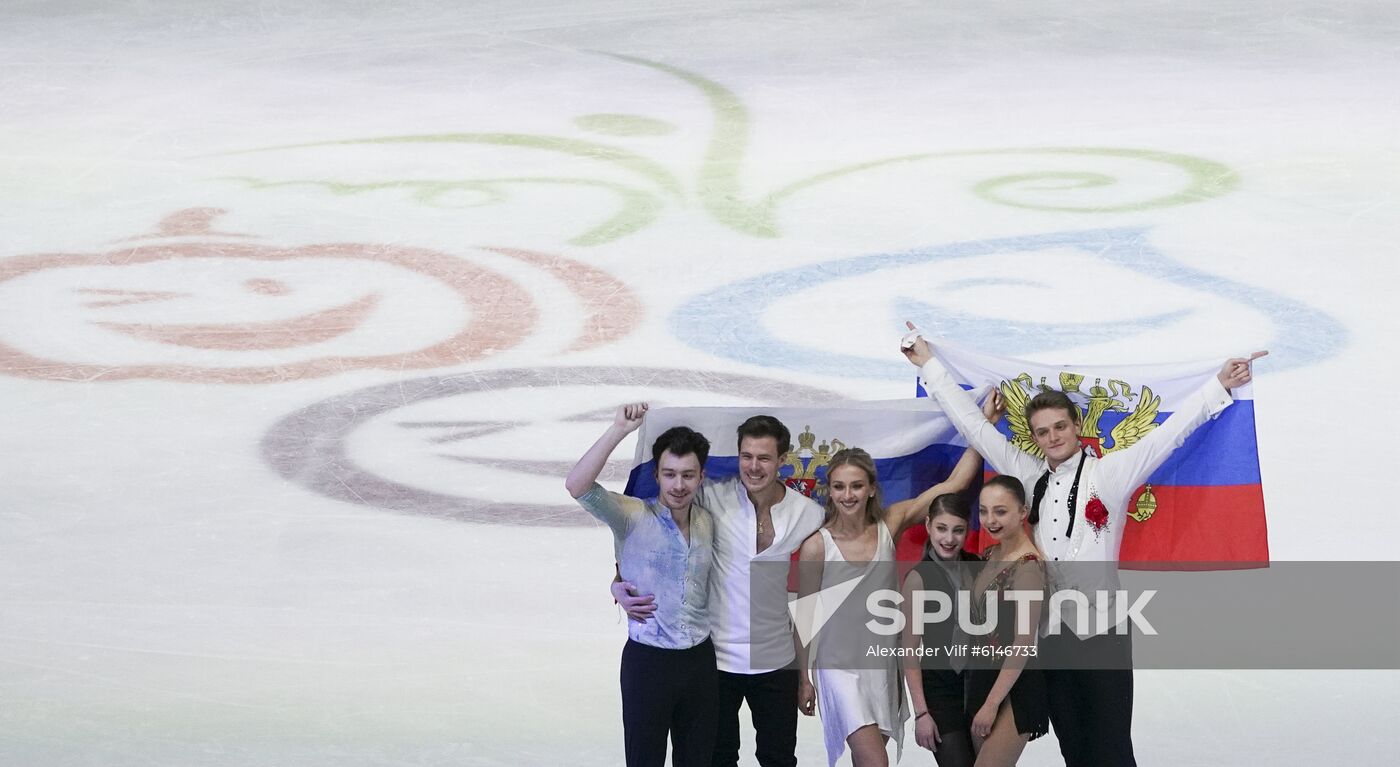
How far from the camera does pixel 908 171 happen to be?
10.4 metres

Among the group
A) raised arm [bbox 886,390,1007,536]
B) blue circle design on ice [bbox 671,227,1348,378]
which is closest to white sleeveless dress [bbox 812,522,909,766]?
raised arm [bbox 886,390,1007,536]

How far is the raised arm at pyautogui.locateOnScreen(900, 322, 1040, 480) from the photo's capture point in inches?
163

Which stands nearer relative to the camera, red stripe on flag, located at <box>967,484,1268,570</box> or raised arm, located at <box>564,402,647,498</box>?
raised arm, located at <box>564,402,647,498</box>

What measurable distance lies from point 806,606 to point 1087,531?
0.65 metres

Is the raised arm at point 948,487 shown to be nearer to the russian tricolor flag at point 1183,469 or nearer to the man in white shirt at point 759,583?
the russian tricolor flag at point 1183,469

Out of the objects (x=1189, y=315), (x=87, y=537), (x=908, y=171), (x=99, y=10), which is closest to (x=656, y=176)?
(x=908, y=171)

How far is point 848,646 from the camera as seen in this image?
13.0 feet

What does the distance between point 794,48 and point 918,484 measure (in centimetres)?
862

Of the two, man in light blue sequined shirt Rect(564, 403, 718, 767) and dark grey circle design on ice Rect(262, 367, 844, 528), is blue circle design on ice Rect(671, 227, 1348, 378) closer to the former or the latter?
dark grey circle design on ice Rect(262, 367, 844, 528)

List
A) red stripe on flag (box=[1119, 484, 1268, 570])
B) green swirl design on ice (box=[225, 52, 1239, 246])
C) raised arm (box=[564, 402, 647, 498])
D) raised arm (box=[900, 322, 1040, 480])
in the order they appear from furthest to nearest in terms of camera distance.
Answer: green swirl design on ice (box=[225, 52, 1239, 246])
red stripe on flag (box=[1119, 484, 1268, 570])
raised arm (box=[900, 322, 1040, 480])
raised arm (box=[564, 402, 647, 498])

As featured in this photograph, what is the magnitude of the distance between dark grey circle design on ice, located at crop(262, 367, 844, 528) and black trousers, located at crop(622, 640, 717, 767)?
2.53 metres

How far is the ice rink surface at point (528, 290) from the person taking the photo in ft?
17.5

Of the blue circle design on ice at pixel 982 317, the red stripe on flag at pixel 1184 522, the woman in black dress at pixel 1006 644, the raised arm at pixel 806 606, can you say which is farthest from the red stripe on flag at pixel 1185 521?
the blue circle design on ice at pixel 982 317

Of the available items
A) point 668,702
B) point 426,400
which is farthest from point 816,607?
point 426,400
